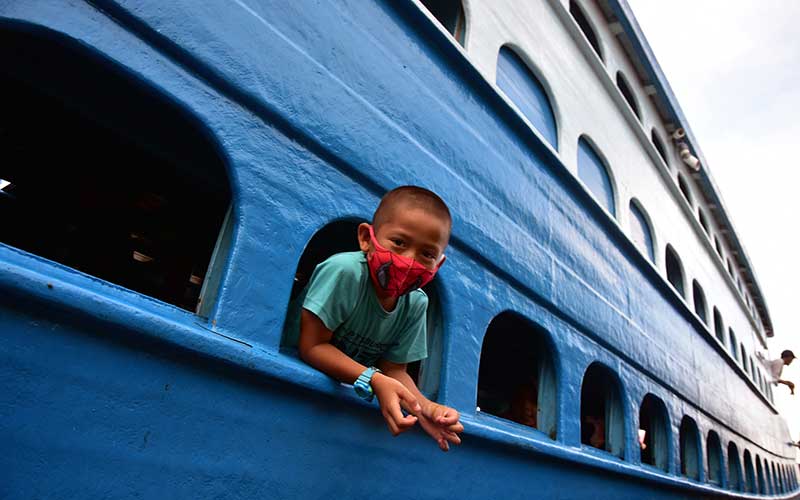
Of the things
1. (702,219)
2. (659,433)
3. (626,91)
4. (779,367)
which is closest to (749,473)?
(702,219)

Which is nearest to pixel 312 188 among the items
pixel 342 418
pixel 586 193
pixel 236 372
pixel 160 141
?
pixel 160 141

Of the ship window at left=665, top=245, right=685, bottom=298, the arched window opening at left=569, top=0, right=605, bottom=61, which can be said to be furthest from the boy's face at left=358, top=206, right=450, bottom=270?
the ship window at left=665, top=245, right=685, bottom=298

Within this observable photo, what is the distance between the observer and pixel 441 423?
117 cm

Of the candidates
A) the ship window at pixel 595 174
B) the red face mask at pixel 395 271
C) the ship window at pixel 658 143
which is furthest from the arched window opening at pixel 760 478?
the red face mask at pixel 395 271

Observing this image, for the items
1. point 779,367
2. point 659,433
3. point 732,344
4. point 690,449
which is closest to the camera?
point 659,433

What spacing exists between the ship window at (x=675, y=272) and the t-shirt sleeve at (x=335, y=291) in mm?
6661

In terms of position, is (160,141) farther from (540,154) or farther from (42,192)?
(540,154)

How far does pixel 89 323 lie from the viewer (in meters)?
1.01

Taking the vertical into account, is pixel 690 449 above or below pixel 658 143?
below

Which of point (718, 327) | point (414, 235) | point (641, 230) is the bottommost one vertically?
point (414, 235)

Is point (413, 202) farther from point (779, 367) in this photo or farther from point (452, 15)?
point (779, 367)

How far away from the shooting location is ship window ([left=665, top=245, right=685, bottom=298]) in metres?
6.61

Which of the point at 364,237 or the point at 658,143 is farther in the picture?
the point at 658,143

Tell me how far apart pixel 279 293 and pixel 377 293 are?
326mm
